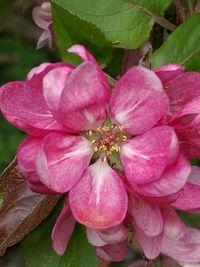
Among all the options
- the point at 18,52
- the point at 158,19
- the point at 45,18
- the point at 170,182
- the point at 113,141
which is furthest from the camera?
the point at 18,52

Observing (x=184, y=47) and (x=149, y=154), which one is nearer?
(x=149, y=154)

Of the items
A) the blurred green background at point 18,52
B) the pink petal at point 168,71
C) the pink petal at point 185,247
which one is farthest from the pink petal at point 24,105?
the blurred green background at point 18,52

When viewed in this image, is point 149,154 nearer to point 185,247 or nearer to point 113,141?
point 113,141

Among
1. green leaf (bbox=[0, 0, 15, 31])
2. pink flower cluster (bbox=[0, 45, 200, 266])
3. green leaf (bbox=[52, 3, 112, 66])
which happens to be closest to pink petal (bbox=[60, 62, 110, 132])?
pink flower cluster (bbox=[0, 45, 200, 266])

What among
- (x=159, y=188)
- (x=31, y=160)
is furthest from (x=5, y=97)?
(x=159, y=188)

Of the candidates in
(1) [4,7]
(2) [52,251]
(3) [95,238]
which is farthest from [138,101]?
(1) [4,7]

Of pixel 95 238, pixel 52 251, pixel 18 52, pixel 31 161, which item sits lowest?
Answer: pixel 18 52

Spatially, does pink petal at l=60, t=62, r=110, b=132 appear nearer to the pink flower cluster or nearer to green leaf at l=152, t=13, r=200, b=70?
the pink flower cluster
